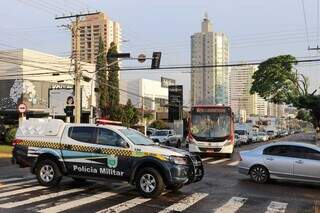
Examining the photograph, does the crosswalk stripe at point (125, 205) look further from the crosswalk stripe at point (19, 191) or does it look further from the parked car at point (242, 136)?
the parked car at point (242, 136)

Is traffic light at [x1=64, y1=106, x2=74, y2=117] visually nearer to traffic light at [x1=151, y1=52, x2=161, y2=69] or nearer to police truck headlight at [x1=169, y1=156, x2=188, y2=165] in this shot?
traffic light at [x1=151, y1=52, x2=161, y2=69]

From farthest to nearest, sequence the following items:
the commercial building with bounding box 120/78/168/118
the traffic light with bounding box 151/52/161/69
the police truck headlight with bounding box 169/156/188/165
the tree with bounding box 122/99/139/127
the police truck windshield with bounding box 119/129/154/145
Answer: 1. the commercial building with bounding box 120/78/168/118
2. the tree with bounding box 122/99/139/127
3. the traffic light with bounding box 151/52/161/69
4. the police truck windshield with bounding box 119/129/154/145
5. the police truck headlight with bounding box 169/156/188/165

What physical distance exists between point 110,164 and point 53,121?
8.31 ft

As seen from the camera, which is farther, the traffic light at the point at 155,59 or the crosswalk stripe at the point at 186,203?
the traffic light at the point at 155,59

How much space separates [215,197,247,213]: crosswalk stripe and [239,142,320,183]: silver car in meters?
3.44

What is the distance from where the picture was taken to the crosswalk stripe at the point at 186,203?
11593 mm

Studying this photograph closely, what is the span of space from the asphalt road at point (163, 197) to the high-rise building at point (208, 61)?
4162 cm

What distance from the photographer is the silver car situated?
635 inches

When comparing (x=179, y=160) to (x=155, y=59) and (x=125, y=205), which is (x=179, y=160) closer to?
(x=125, y=205)

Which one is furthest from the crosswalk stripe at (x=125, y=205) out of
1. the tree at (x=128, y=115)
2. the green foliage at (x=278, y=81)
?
the green foliage at (x=278, y=81)

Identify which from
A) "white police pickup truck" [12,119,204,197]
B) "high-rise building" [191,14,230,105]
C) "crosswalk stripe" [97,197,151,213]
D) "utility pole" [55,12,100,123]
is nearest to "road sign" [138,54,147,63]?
"utility pole" [55,12,100,123]

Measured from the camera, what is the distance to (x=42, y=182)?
49.0ft

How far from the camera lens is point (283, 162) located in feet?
54.4

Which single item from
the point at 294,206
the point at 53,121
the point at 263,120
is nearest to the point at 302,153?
the point at 294,206
